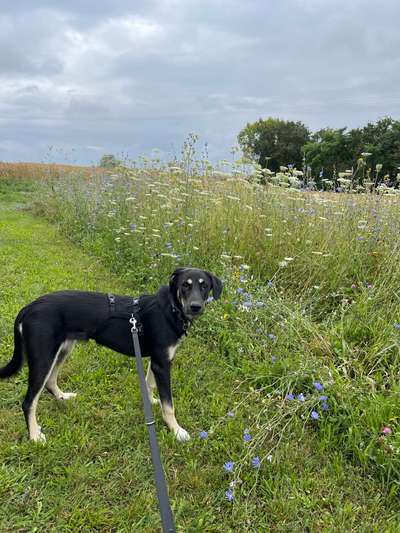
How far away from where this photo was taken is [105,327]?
2818 millimetres

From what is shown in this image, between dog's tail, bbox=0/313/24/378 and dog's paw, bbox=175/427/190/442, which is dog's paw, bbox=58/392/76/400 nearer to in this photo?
dog's tail, bbox=0/313/24/378

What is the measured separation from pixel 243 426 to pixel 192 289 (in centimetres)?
108

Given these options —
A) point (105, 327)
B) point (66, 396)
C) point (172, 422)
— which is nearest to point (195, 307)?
point (105, 327)

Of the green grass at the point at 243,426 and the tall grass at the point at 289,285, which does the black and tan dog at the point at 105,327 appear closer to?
the green grass at the point at 243,426

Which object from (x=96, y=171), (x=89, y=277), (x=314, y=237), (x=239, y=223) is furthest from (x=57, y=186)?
(x=314, y=237)

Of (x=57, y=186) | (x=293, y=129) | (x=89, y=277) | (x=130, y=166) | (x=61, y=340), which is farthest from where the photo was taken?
(x=293, y=129)

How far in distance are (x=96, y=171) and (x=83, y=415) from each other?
321 inches

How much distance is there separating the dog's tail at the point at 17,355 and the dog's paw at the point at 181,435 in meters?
1.22

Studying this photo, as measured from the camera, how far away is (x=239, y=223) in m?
5.43

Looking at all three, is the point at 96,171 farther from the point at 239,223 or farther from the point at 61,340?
the point at 61,340

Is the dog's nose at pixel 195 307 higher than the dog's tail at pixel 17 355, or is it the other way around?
the dog's nose at pixel 195 307

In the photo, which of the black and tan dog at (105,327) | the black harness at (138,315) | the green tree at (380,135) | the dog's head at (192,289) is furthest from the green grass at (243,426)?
the green tree at (380,135)

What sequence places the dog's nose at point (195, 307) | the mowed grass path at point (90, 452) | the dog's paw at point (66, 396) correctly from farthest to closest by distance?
the dog's paw at point (66, 396), the dog's nose at point (195, 307), the mowed grass path at point (90, 452)

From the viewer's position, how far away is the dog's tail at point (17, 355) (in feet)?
8.64
